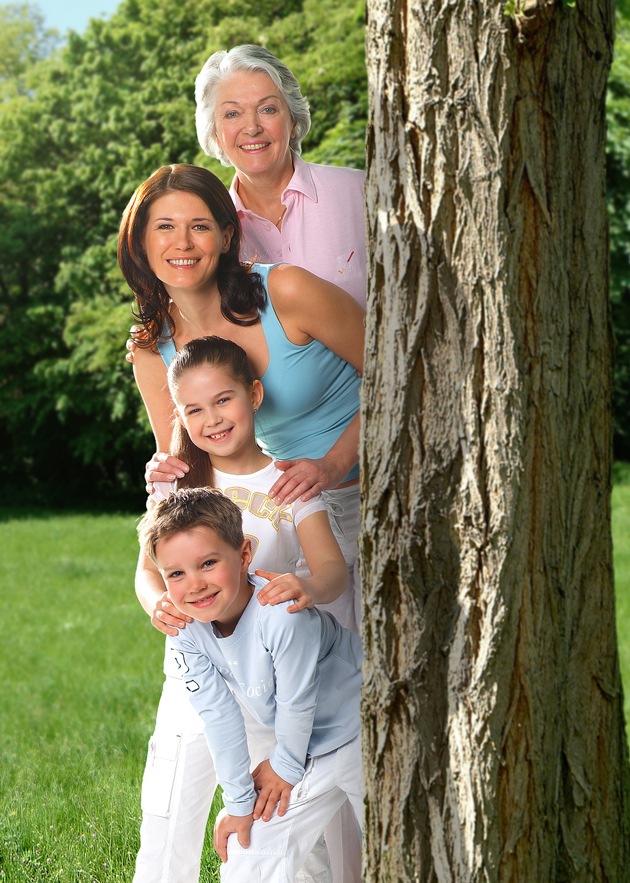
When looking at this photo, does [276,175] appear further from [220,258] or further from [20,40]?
[20,40]

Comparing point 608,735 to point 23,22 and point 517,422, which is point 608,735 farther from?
point 23,22

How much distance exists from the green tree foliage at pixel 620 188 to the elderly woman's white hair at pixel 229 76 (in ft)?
28.9

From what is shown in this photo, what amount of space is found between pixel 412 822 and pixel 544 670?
38 cm

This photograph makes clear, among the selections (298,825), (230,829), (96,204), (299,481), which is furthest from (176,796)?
(96,204)

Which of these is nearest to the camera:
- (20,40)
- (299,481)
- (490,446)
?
(490,446)

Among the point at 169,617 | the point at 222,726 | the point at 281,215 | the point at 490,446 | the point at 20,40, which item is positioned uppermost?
the point at 20,40

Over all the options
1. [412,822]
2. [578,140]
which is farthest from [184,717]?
[578,140]

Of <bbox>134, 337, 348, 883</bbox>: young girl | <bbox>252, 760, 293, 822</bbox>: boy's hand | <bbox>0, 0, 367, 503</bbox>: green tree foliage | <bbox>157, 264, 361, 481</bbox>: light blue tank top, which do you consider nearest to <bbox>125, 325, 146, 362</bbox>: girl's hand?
<bbox>157, 264, 361, 481</bbox>: light blue tank top

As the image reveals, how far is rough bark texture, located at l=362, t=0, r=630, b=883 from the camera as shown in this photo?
1.93 meters

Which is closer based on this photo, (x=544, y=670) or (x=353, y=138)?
(x=544, y=670)

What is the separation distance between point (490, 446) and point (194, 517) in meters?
0.78

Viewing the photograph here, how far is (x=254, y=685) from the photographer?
2449 millimetres

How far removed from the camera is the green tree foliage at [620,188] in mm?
11444

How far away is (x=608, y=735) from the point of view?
2066mm
